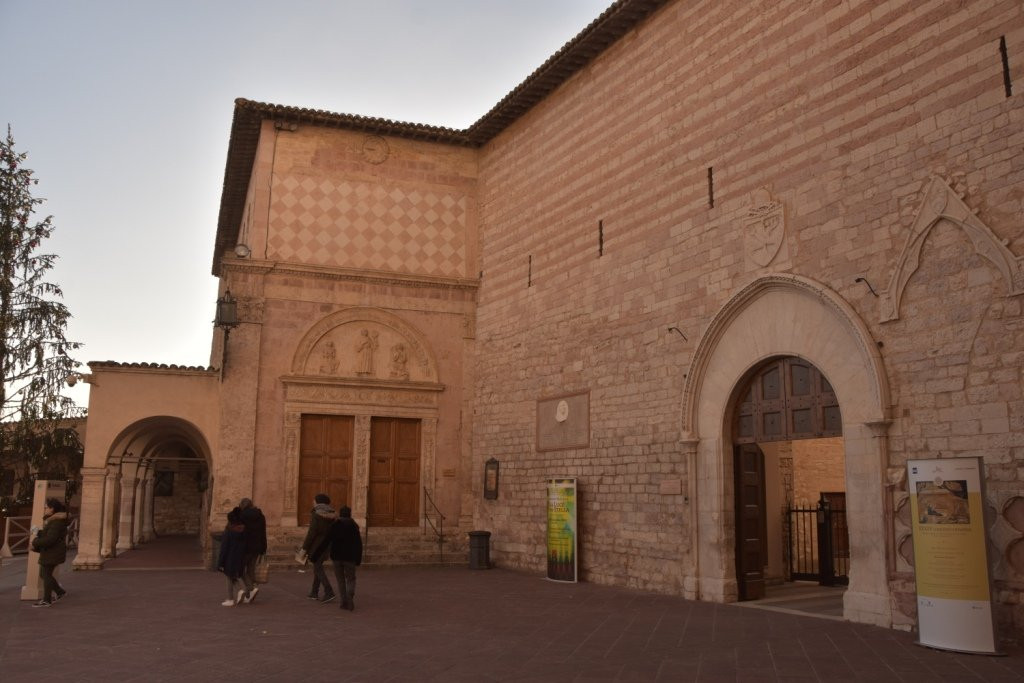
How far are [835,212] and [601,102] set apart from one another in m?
5.73

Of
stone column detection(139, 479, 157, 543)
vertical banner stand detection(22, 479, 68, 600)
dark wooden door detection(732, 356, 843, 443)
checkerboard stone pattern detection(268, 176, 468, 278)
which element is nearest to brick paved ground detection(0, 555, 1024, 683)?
vertical banner stand detection(22, 479, 68, 600)

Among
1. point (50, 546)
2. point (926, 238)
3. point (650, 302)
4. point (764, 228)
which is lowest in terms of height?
point (50, 546)

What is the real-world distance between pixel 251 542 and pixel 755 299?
722 cm

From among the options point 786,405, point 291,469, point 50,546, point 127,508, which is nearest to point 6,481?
point 127,508

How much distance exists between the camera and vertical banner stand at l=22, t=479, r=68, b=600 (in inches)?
426

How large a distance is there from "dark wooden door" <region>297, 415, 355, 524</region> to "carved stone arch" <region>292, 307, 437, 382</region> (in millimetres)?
1084

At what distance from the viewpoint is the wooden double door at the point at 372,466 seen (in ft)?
53.9

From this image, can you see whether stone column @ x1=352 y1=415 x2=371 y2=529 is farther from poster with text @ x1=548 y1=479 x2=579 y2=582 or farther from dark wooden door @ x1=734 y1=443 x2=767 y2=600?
dark wooden door @ x1=734 y1=443 x2=767 y2=600

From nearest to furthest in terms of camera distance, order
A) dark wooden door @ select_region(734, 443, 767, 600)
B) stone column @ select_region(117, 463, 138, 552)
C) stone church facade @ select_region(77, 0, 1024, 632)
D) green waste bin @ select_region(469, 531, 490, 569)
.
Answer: stone church facade @ select_region(77, 0, 1024, 632) < dark wooden door @ select_region(734, 443, 767, 600) < green waste bin @ select_region(469, 531, 490, 569) < stone column @ select_region(117, 463, 138, 552)

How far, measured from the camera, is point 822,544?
13.6 metres

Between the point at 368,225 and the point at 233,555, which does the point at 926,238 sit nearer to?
the point at 233,555

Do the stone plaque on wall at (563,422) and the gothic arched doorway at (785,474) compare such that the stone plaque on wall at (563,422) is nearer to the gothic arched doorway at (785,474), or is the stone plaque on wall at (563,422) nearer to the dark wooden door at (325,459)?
the gothic arched doorway at (785,474)

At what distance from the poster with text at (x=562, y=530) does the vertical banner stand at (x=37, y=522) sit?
23.9 feet

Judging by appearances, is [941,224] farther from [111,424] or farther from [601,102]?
[111,424]
